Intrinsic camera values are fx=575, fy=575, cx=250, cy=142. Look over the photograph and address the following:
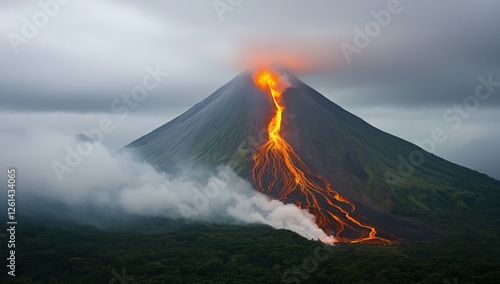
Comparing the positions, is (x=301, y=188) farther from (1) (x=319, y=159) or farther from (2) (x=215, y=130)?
(2) (x=215, y=130)

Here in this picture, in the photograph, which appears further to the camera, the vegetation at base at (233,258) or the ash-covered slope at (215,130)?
the ash-covered slope at (215,130)

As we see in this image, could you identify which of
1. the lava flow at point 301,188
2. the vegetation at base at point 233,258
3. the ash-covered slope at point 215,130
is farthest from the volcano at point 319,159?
the vegetation at base at point 233,258

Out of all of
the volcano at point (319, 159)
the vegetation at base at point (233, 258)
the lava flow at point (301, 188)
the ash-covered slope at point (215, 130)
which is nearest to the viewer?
the vegetation at base at point (233, 258)

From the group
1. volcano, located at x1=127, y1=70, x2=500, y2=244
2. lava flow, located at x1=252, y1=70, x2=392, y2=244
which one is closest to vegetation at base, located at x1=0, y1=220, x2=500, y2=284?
lava flow, located at x1=252, y1=70, x2=392, y2=244

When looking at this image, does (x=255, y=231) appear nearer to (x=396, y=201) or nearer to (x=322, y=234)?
(x=322, y=234)

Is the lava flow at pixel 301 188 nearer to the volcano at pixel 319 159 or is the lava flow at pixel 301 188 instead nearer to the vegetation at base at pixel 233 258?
the volcano at pixel 319 159

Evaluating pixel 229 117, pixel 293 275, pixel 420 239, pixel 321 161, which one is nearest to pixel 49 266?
pixel 293 275

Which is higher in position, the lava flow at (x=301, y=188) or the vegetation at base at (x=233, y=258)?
the lava flow at (x=301, y=188)
